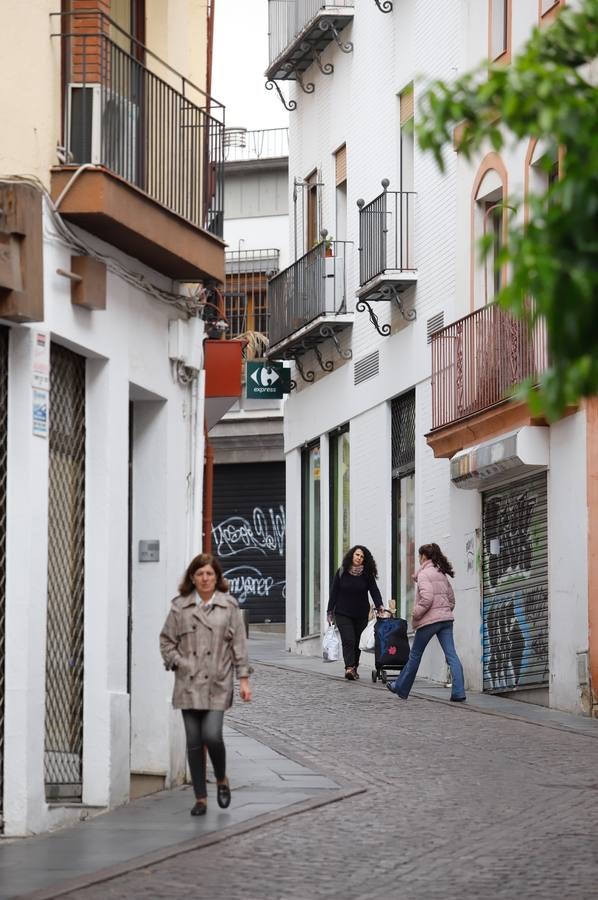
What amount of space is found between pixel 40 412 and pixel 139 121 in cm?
332

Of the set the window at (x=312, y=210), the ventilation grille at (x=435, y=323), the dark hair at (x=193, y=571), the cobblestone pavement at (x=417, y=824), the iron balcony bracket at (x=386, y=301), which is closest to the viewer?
the cobblestone pavement at (x=417, y=824)

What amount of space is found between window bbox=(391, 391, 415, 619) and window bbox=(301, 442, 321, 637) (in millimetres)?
4518

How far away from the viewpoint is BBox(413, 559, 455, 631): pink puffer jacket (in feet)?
74.8

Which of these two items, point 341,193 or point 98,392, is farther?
point 341,193

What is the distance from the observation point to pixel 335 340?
3266cm

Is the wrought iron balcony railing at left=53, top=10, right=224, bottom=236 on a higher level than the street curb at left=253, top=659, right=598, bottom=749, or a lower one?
higher

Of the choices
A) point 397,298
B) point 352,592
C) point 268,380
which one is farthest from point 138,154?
point 268,380

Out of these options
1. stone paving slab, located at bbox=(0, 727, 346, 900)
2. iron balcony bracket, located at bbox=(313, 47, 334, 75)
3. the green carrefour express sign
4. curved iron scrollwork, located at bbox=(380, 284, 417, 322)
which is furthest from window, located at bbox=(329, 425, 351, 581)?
stone paving slab, located at bbox=(0, 727, 346, 900)

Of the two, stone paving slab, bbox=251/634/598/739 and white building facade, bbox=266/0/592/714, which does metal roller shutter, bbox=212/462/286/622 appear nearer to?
white building facade, bbox=266/0/592/714

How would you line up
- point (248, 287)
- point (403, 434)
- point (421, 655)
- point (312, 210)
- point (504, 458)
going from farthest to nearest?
point (248, 287) < point (312, 210) < point (403, 434) < point (504, 458) < point (421, 655)

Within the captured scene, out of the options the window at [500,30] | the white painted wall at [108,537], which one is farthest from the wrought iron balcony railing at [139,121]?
the window at [500,30]

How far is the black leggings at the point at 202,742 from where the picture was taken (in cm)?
1402

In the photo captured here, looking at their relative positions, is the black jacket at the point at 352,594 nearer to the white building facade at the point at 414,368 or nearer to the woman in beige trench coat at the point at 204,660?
the white building facade at the point at 414,368

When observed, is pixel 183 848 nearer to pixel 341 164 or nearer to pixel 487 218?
pixel 487 218
